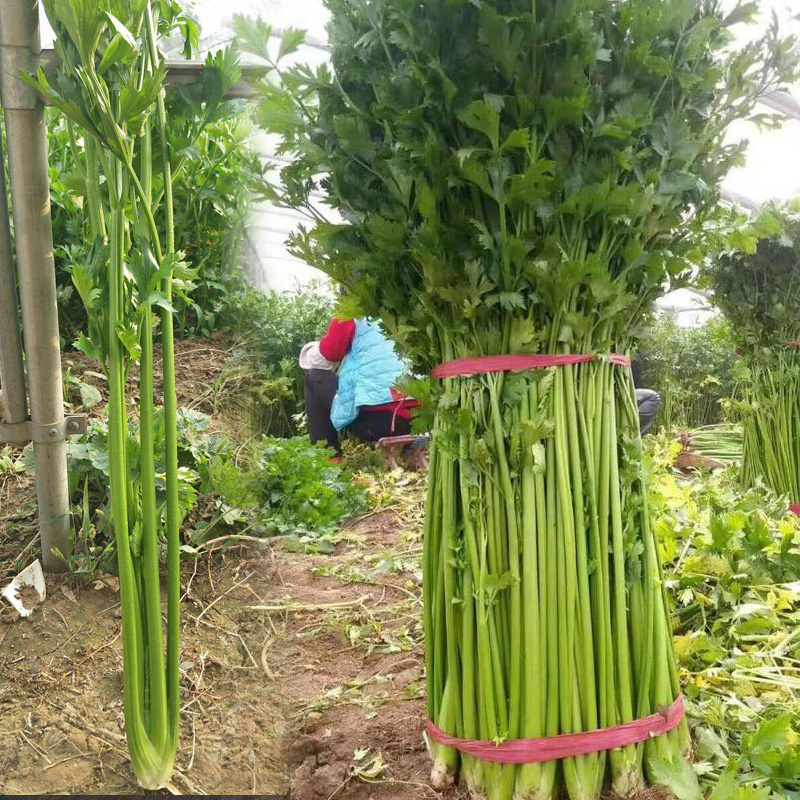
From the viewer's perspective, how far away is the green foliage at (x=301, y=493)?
11.6 ft

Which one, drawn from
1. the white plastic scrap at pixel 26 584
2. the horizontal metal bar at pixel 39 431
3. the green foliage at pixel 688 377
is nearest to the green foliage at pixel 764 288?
the horizontal metal bar at pixel 39 431

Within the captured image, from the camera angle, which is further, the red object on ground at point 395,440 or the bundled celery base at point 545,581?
the red object on ground at point 395,440

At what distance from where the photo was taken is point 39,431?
204 centimetres

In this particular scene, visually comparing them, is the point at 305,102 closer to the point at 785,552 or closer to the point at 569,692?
the point at 569,692

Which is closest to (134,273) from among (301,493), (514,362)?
(514,362)

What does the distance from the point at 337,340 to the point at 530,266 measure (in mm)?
3386

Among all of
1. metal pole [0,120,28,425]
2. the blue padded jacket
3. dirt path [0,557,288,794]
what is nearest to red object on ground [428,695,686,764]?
dirt path [0,557,288,794]

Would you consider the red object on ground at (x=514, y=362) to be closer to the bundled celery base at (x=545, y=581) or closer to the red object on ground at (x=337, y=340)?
the bundled celery base at (x=545, y=581)

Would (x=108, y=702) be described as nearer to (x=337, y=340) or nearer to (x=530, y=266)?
(x=530, y=266)

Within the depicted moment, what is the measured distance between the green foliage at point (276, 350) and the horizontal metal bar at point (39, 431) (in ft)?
3.16

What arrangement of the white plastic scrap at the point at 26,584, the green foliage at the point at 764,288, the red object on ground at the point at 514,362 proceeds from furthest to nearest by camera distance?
1. the green foliage at the point at 764,288
2. the white plastic scrap at the point at 26,584
3. the red object on ground at the point at 514,362

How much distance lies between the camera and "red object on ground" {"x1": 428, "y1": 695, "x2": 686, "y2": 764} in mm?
1554

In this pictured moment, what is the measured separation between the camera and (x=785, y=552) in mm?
2299

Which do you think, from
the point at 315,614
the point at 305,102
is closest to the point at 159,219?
the point at 305,102
